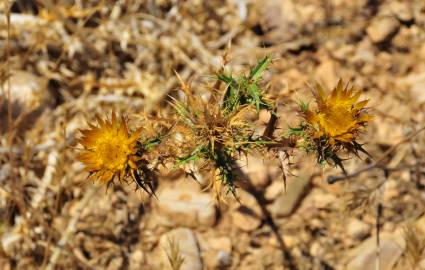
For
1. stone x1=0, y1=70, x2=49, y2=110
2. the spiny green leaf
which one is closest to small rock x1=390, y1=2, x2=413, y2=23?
the spiny green leaf

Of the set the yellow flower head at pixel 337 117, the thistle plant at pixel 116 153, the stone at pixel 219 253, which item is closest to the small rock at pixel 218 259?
the stone at pixel 219 253

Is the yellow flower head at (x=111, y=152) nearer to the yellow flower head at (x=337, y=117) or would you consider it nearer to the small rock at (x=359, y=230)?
the yellow flower head at (x=337, y=117)

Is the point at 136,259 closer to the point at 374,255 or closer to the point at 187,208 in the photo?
the point at 187,208

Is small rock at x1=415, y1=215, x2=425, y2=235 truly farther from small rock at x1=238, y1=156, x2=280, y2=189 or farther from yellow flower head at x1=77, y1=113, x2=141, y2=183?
yellow flower head at x1=77, y1=113, x2=141, y2=183

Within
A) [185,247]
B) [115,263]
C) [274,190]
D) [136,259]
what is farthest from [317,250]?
[115,263]

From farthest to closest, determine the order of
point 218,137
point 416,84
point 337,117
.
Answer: point 416,84 < point 218,137 < point 337,117

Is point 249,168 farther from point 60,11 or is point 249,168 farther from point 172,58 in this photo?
point 60,11

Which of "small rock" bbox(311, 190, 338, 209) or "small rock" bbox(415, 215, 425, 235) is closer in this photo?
"small rock" bbox(415, 215, 425, 235)
